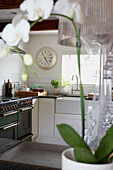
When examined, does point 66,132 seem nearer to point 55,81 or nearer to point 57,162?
point 57,162

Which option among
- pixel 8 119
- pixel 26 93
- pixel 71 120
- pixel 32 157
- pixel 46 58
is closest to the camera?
pixel 32 157

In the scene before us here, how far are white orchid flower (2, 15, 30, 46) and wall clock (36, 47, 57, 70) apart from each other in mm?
5076

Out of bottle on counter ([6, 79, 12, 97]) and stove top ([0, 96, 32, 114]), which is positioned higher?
bottle on counter ([6, 79, 12, 97])

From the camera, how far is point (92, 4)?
729 millimetres

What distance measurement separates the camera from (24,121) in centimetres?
434

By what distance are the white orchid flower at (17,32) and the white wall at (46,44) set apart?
5053 millimetres

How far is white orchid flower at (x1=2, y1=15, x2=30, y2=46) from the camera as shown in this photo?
0.60m

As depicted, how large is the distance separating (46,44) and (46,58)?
13.7 inches

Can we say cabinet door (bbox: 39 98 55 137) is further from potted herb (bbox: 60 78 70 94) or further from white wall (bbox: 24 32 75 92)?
white wall (bbox: 24 32 75 92)

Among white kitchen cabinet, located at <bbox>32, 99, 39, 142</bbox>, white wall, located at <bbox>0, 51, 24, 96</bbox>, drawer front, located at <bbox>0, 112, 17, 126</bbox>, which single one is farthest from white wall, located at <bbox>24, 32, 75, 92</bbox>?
drawer front, located at <bbox>0, 112, 17, 126</bbox>

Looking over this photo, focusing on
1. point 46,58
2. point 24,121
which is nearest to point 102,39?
point 24,121

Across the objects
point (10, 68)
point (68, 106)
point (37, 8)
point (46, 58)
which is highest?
point (46, 58)

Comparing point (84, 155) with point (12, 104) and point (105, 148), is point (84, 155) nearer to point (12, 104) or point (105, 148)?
point (105, 148)

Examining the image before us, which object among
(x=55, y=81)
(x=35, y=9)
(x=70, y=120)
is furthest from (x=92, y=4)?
(x=55, y=81)
